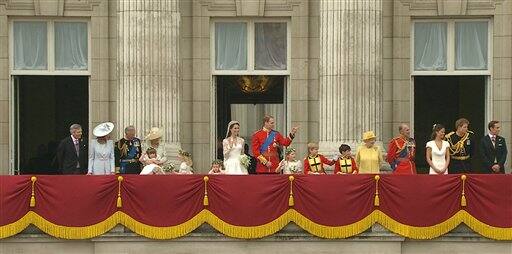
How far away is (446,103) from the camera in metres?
37.5

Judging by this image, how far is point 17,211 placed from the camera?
99.0ft

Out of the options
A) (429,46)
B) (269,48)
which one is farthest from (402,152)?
(269,48)

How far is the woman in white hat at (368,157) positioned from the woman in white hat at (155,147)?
4260mm

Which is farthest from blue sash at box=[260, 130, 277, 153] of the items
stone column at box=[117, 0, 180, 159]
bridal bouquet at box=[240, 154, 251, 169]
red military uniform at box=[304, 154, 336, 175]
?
stone column at box=[117, 0, 180, 159]

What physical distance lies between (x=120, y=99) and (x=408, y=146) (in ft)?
23.2

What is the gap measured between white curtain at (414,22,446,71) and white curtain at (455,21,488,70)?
1.21 feet

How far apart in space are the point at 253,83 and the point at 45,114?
17.1 ft

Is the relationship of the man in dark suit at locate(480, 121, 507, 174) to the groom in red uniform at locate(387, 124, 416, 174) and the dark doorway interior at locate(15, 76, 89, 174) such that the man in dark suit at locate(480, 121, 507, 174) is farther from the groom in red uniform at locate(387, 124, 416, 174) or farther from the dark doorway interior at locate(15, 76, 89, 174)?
the dark doorway interior at locate(15, 76, 89, 174)

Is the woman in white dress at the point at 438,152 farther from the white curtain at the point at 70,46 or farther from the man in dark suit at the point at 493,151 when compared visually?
the white curtain at the point at 70,46

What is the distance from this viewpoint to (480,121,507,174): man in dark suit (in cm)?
3263

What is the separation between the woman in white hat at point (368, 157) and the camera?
3219 centimetres

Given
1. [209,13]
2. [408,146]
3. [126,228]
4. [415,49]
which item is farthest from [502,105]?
[126,228]

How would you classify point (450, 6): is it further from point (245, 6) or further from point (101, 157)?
point (101, 157)

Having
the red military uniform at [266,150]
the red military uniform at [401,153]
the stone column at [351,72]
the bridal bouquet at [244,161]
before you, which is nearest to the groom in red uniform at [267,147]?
the red military uniform at [266,150]
